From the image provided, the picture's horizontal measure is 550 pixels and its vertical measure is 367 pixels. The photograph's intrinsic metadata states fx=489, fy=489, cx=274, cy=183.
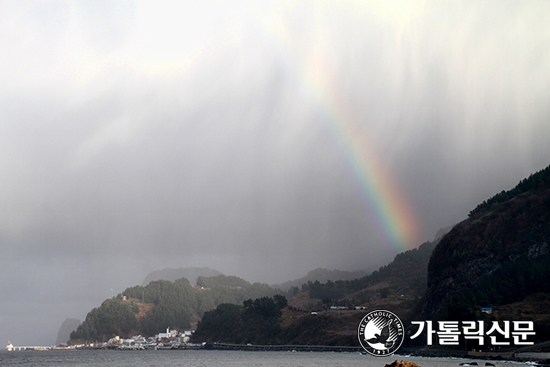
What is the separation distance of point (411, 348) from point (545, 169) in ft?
293

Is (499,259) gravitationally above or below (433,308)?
above

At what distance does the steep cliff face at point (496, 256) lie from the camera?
14400cm

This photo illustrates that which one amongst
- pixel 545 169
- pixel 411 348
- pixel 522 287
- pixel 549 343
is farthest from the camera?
pixel 545 169

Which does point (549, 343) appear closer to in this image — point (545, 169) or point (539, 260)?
point (539, 260)

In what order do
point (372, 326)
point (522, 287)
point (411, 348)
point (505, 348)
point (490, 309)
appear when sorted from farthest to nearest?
point (411, 348), point (522, 287), point (490, 309), point (505, 348), point (372, 326)

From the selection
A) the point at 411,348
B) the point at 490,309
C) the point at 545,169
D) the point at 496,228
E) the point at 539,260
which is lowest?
the point at 411,348

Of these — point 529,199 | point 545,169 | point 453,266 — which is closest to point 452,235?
point 453,266

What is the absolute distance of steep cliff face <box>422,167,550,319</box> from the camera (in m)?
144

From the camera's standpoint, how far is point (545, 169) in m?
187

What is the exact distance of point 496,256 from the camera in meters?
163

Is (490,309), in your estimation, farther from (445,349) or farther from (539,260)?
(539,260)

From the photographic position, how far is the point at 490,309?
433 feet

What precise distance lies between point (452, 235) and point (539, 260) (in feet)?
134

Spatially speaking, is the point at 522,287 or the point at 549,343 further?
the point at 522,287
